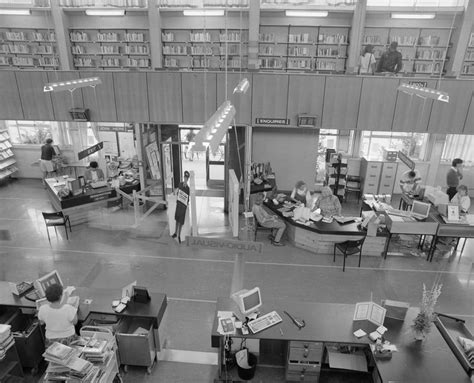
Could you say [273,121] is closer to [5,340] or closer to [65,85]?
[65,85]

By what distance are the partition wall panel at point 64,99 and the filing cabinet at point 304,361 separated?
8.30 m

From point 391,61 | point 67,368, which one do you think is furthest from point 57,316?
point 391,61

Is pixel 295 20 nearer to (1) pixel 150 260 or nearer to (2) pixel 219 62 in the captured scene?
(2) pixel 219 62

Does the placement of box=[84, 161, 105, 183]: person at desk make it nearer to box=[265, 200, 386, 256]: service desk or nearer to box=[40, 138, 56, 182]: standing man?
box=[40, 138, 56, 182]: standing man

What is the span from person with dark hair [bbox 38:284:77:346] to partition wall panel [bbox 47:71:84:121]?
21.5ft

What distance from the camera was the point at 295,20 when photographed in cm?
1104

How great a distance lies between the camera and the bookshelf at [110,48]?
37.9 ft

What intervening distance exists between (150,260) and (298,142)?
5644 mm

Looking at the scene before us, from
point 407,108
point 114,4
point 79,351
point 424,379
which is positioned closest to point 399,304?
point 424,379

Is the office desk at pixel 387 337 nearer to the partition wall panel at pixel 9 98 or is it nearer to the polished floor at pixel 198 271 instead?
the polished floor at pixel 198 271

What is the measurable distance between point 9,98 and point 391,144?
38.6 ft

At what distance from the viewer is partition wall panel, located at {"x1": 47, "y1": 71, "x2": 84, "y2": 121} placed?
30.1 ft

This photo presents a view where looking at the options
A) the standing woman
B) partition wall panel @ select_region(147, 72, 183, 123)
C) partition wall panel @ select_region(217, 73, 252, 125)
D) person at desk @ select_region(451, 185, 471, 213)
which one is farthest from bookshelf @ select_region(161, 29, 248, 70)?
person at desk @ select_region(451, 185, 471, 213)

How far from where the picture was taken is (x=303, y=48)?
1121cm
